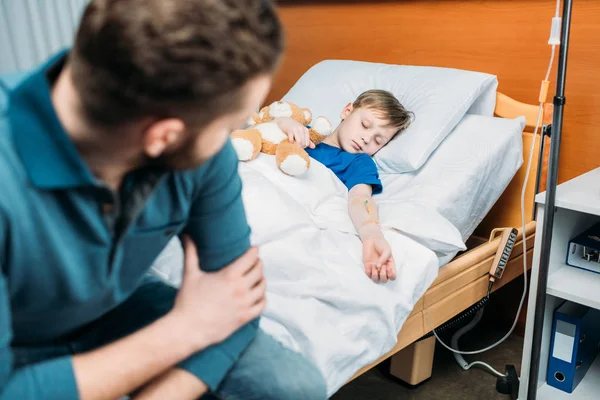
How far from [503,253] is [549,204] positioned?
0.24 m

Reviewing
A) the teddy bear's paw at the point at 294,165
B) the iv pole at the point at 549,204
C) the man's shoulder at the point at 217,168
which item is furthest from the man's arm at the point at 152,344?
the iv pole at the point at 549,204

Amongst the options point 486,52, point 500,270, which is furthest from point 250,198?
point 486,52

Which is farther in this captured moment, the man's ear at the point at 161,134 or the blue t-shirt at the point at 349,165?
the blue t-shirt at the point at 349,165

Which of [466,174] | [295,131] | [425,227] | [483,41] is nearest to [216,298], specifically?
[425,227]

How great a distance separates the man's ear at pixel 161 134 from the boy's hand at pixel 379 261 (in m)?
0.63

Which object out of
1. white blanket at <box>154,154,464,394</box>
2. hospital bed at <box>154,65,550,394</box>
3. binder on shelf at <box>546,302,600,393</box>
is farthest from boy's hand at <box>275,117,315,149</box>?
binder on shelf at <box>546,302,600,393</box>

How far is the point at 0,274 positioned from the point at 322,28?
5.97 ft

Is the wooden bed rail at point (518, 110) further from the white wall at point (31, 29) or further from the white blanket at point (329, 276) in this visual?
the white wall at point (31, 29)

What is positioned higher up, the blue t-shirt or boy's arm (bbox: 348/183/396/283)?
the blue t-shirt

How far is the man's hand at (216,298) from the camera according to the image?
27.5 inches

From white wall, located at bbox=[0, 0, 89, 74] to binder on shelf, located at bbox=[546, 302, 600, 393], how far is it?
6.63 ft

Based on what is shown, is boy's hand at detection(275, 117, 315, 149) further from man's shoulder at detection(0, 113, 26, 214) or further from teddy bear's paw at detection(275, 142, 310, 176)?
man's shoulder at detection(0, 113, 26, 214)

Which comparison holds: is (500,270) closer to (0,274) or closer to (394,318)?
(394,318)

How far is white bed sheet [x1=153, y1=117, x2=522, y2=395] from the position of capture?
98 cm
